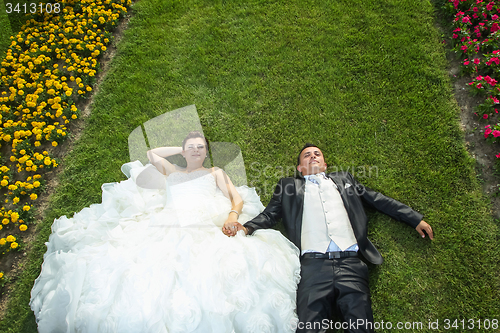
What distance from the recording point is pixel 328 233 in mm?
3848

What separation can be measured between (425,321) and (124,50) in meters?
7.45

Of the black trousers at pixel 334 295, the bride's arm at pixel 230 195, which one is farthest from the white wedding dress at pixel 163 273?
the black trousers at pixel 334 295

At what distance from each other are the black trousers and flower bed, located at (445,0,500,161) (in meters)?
3.29

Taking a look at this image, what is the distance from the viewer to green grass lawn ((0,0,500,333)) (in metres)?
4.21

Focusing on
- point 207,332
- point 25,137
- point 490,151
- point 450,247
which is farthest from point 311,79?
point 25,137

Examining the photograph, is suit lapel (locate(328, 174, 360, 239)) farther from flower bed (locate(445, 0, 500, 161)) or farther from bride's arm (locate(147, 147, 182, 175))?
flower bed (locate(445, 0, 500, 161))

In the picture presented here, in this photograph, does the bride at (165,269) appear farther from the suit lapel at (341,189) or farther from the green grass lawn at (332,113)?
the green grass lawn at (332,113)

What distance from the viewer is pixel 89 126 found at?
5875 millimetres

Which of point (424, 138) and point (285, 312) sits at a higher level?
point (424, 138)

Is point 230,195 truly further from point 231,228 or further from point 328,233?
point 328,233

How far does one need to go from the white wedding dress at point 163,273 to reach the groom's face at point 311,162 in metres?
1.12

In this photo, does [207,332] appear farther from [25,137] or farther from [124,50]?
[124,50]

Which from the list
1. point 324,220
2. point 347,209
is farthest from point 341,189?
point 324,220

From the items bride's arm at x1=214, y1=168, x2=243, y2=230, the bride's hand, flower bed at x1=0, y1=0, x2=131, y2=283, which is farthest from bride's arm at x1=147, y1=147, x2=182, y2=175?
flower bed at x1=0, y1=0, x2=131, y2=283
